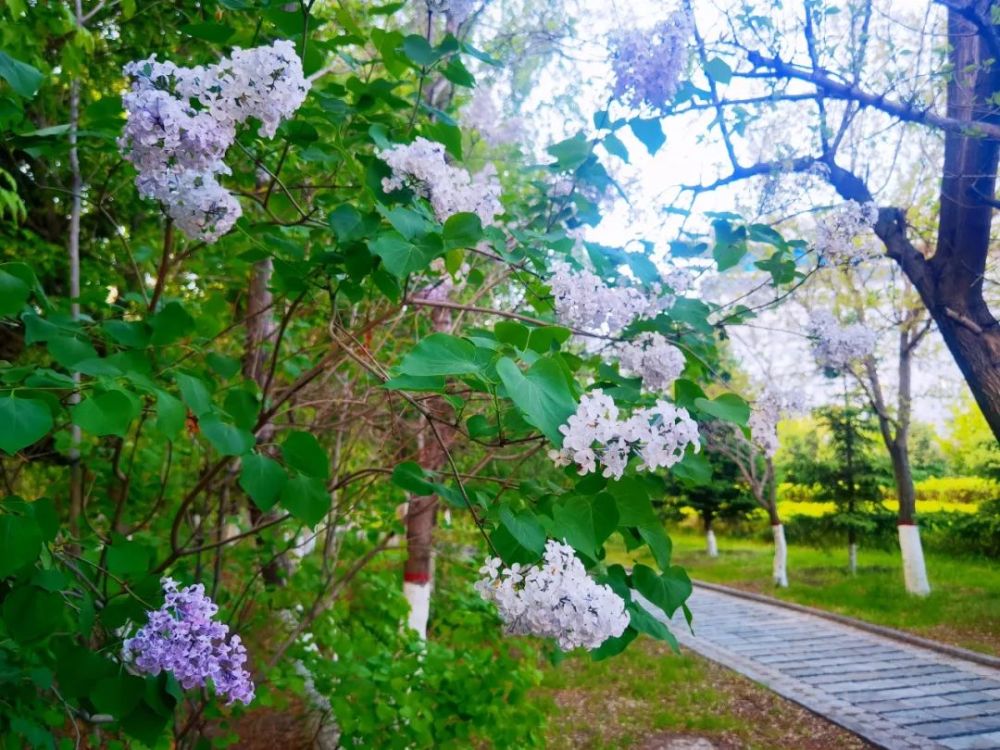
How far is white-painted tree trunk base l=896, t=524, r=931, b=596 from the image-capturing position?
8836 millimetres

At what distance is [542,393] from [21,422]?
71cm

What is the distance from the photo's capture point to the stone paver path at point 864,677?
4.95m

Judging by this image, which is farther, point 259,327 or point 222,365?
point 259,327

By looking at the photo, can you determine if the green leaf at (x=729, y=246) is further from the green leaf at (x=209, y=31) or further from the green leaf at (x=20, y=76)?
the green leaf at (x=20, y=76)

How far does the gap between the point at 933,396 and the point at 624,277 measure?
33.8 ft

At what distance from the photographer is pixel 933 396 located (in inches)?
419

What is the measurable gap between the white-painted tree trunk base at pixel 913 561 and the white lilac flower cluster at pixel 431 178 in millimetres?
9184

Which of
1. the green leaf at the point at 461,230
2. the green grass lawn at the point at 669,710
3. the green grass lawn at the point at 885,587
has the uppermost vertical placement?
the green leaf at the point at 461,230

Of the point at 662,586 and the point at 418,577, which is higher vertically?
the point at 662,586

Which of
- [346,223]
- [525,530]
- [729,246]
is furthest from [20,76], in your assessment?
[729,246]

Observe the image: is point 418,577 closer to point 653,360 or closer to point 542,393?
point 653,360

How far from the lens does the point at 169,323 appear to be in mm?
1297

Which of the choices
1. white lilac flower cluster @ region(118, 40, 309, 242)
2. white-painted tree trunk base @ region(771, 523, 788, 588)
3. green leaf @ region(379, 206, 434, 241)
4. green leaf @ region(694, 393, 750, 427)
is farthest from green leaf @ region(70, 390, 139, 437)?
white-painted tree trunk base @ region(771, 523, 788, 588)

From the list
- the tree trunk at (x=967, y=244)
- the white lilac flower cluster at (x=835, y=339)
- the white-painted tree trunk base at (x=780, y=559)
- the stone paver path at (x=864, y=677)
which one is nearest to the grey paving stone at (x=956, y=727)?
the stone paver path at (x=864, y=677)
